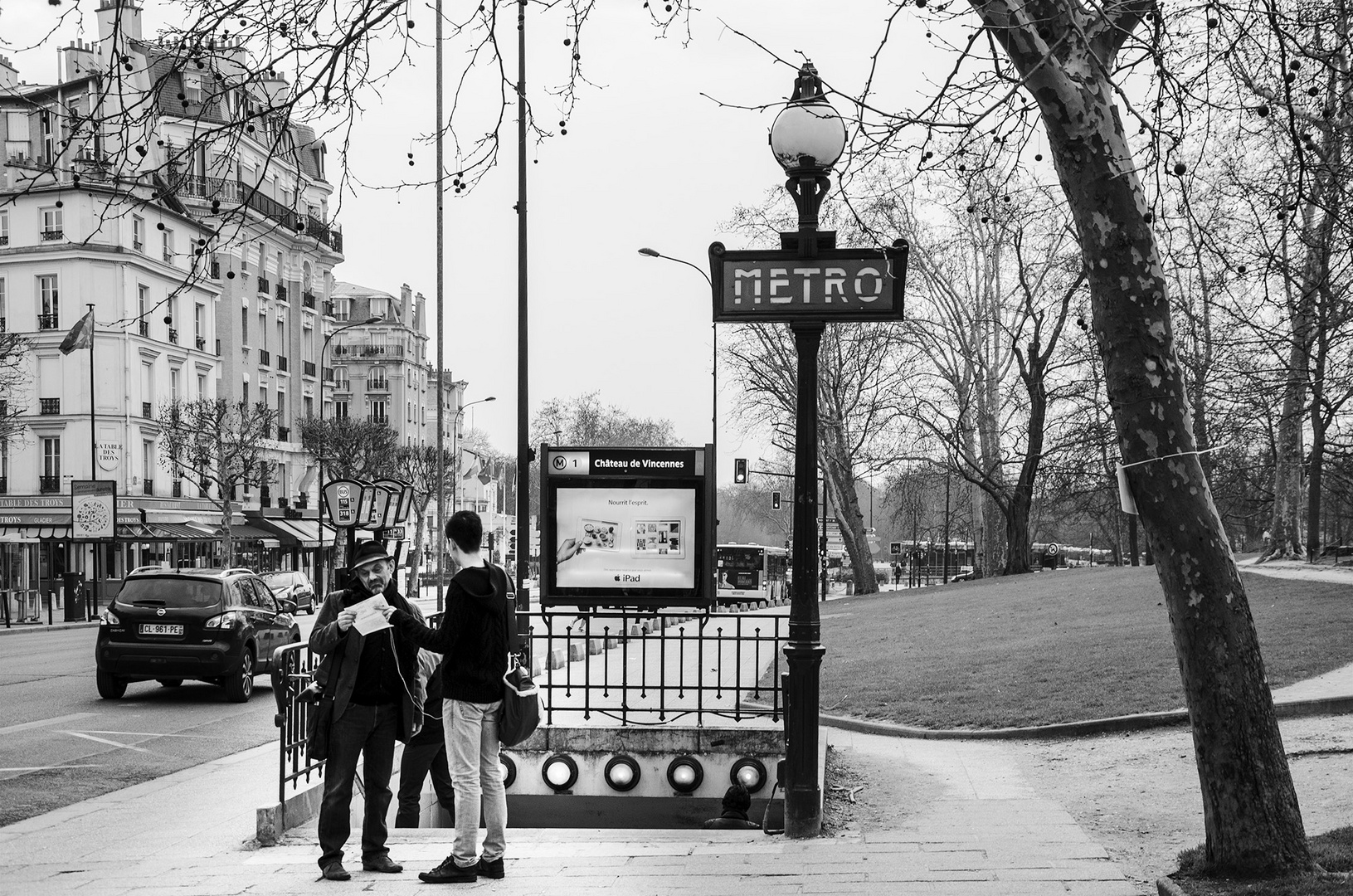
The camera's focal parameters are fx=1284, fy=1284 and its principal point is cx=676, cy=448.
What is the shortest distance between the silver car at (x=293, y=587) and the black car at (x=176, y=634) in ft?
53.8

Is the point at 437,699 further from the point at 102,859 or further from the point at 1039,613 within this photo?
the point at 1039,613

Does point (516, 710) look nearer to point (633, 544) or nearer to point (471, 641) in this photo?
point (471, 641)

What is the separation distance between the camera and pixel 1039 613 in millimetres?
24922

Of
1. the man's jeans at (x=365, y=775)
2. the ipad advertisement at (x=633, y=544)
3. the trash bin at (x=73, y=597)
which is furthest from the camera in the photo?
the trash bin at (x=73, y=597)

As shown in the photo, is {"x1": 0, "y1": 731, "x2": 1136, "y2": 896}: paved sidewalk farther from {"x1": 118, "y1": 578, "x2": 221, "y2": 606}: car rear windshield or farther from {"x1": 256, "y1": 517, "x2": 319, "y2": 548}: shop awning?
{"x1": 256, "y1": 517, "x2": 319, "y2": 548}: shop awning

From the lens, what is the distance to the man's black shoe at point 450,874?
21.5 feet

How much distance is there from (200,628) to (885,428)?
35.6m

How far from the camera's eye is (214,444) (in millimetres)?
52500

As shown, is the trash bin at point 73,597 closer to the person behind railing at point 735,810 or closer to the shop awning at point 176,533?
the shop awning at point 176,533

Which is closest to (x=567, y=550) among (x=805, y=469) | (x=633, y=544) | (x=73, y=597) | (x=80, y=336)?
(x=633, y=544)

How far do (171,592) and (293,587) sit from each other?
21.7 meters

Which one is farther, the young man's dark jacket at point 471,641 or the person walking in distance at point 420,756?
the person walking in distance at point 420,756

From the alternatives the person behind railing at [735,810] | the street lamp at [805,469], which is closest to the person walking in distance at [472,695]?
the street lamp at [805,469]

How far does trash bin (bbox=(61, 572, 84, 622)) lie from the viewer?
3756 cm
